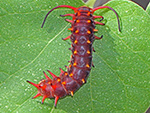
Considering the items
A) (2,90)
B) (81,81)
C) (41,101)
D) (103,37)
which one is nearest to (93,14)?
(103,37)

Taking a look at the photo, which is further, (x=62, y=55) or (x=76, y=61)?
(x=62, y=55)

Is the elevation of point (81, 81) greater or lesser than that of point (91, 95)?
greater

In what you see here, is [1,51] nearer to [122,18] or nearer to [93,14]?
[93,14]

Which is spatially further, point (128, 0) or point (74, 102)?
point (74, 102)
